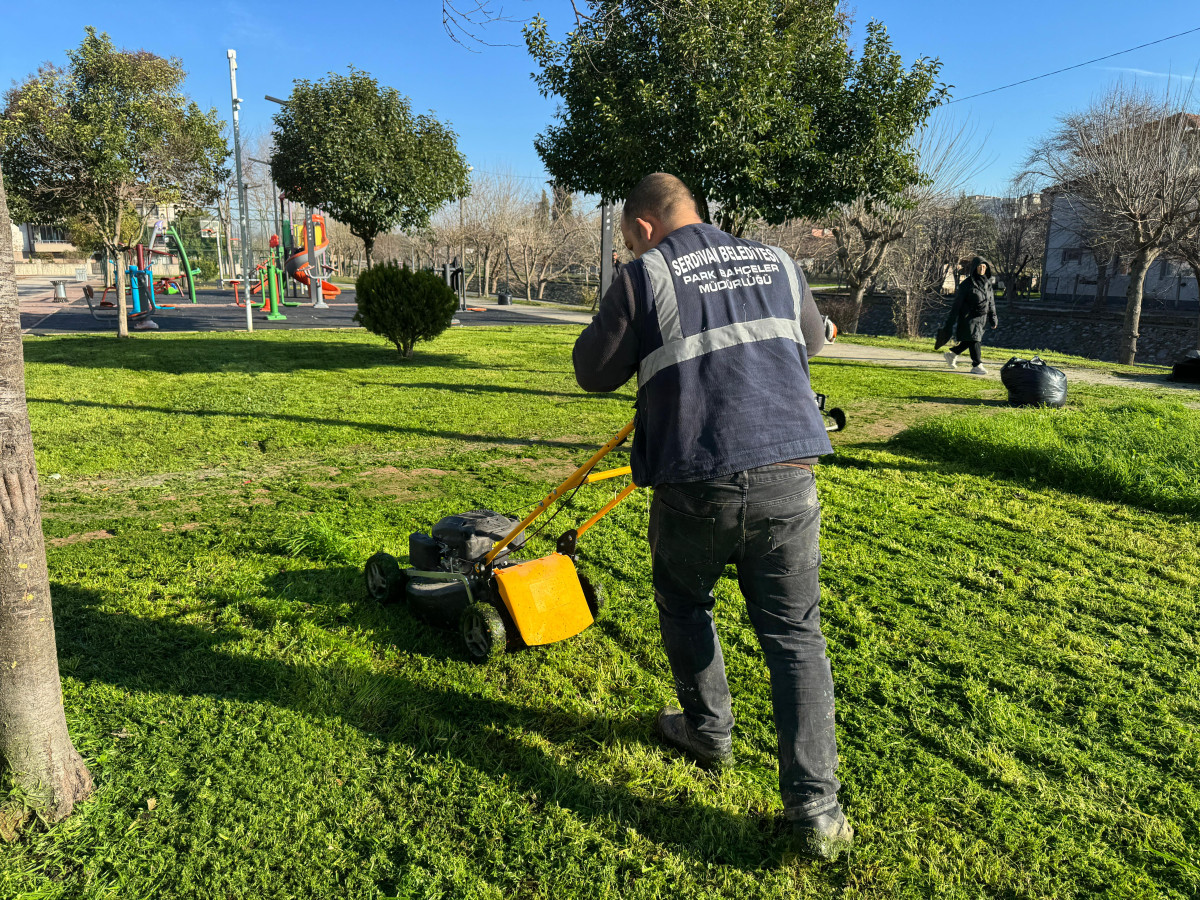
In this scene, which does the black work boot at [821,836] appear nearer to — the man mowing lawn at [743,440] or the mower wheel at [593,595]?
the man mowing lawn at [743,440]

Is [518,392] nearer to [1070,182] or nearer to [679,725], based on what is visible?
Answer: [679,725]

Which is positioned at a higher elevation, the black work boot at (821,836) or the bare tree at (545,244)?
the bare tree at (545,244)

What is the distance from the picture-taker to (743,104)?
836 cm

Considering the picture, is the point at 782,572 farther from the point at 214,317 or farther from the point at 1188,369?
the point at 214,317

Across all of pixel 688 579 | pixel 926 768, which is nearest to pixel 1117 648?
pixel 926 768

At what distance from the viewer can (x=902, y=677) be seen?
3.26 metres

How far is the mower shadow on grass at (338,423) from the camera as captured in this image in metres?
7.62

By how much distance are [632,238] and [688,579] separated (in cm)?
108

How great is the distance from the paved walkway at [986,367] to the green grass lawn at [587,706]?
24.2 feet

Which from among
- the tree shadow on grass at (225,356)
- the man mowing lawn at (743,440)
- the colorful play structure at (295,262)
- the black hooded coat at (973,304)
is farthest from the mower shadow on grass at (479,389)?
the colorful play structure at (295,262)

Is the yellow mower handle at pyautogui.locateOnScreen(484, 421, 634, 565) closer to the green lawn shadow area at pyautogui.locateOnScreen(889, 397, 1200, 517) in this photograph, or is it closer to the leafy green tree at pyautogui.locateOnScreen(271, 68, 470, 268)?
the green lawn shadow area at pyautogui.locateOnScreen(889, 397, 1200, 517)

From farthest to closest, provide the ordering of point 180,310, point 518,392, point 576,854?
point 180,310
point 518,392
point 576,854

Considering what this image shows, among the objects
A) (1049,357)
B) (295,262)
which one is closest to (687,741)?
(1049,357)

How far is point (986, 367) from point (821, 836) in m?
14.0
